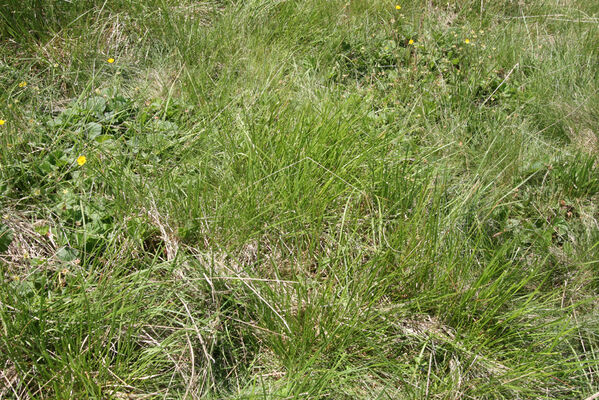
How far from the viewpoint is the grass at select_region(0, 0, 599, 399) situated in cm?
183

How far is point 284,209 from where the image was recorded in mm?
2221

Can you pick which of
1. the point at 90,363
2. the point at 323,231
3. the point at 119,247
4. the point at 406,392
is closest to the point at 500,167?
the point at 323,231

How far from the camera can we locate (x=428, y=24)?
3682mm

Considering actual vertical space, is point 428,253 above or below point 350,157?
below

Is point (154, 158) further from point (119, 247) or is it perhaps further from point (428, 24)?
point (428, 24)

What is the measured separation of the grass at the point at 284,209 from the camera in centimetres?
183

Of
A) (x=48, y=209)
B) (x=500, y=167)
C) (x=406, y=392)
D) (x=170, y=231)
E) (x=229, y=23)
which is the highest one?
(x=229, y=23)

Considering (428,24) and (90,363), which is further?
(428,24)

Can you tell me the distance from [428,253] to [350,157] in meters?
0.65

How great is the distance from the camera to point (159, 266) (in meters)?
2.00

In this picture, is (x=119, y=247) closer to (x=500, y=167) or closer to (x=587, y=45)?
(x=500, y=167)

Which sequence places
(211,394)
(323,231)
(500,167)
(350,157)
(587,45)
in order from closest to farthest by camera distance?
(211,394) < (323,231) < (350,157) < (500,167) < (587,45)

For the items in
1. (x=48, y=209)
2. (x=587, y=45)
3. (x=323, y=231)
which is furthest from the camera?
(x=587, y=45)

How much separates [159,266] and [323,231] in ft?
2.36
